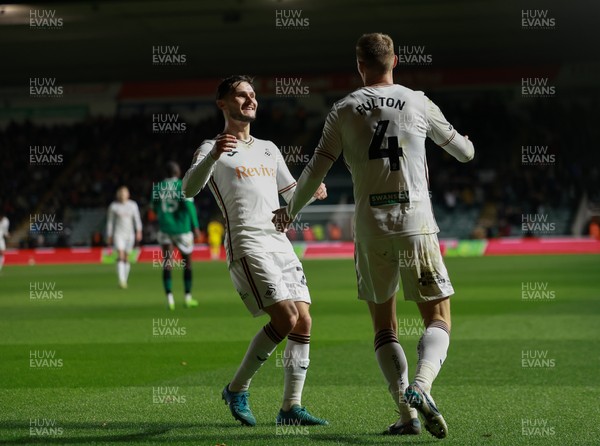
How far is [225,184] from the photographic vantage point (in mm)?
6688

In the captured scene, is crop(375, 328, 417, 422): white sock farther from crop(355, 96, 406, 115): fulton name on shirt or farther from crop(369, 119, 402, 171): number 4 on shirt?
crop(355, 96, 406, 115): fulton name on shirt

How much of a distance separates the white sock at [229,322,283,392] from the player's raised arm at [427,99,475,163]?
1.71m

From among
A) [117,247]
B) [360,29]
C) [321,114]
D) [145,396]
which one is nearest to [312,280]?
[117,247]

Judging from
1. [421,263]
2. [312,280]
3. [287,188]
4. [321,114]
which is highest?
[321,114]

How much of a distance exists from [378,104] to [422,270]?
100 cm

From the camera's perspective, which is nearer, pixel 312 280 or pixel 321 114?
pixel 312 280

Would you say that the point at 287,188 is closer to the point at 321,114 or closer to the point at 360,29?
the point at 360,29

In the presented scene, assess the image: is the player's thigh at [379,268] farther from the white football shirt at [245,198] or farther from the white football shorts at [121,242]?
the white football shorts at [121,242]

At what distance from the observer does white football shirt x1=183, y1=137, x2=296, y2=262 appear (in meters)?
6.62

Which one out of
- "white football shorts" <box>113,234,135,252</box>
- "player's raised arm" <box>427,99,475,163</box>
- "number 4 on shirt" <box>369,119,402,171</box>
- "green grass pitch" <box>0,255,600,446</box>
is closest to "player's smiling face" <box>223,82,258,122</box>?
"number 4 on shirt" <box>369,119,402,171</box>

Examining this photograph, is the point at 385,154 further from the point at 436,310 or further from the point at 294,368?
the point at 294,368

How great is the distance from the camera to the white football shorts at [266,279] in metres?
6.48

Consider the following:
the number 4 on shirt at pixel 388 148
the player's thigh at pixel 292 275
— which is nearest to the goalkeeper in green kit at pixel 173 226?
the player's thigh at pixel 292 275

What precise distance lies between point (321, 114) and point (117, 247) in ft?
66.6
